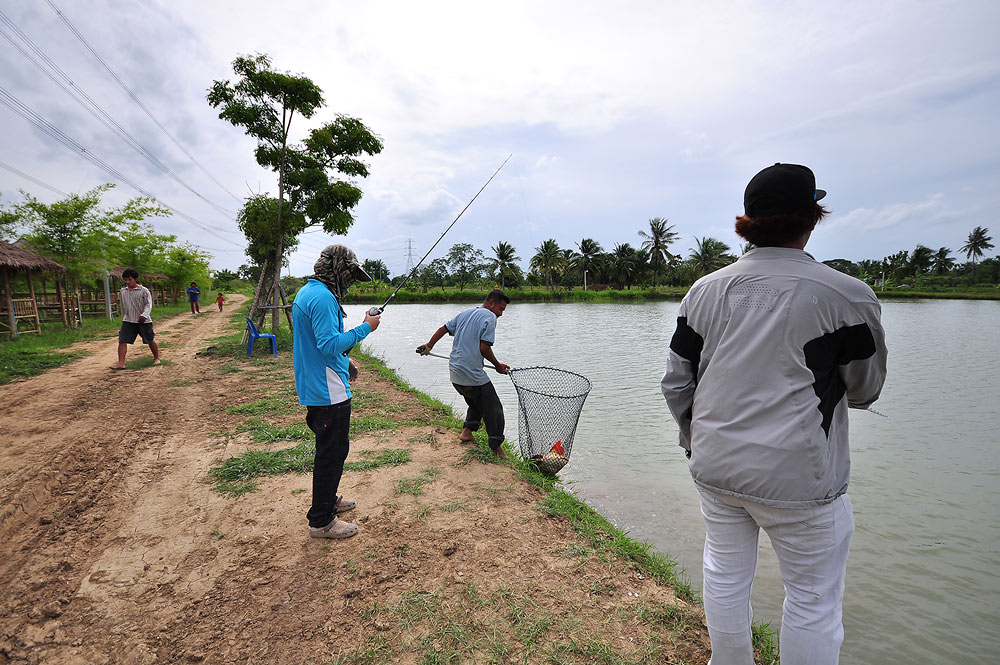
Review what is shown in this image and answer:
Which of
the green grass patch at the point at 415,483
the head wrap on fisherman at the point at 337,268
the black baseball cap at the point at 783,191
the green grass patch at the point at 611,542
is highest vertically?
the black baseball cap at the point at 783,191

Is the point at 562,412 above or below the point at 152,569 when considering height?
above

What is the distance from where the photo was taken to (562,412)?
4.32m

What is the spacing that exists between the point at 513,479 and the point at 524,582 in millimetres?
1501

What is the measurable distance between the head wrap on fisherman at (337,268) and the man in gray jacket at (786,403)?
2.27 metres

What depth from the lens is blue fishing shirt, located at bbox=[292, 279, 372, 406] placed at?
2.83 metres

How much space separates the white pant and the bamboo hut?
16003mm

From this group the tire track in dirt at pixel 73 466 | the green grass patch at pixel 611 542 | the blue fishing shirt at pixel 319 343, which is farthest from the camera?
the green grass patch at pixel 611 542

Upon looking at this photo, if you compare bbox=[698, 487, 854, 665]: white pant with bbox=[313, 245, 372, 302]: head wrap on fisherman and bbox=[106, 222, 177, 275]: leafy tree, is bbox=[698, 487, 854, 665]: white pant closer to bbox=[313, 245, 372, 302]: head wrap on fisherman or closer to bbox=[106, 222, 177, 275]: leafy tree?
bbox=[313, 245, 372, 302]: head wrap on fisherman

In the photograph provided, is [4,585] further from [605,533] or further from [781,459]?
[781,459]

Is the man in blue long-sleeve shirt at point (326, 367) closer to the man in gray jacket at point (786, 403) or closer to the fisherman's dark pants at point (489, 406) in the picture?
the fisherman's dark pants at point (489, 406)

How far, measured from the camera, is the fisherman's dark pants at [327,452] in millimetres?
2986

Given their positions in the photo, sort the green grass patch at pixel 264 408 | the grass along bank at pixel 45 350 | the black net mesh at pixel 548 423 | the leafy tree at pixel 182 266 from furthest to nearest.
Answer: the leafy tree at pixel 182 266 < the grass along bank at pixel 45 350 < the green grass patch at pixel 264 408 < the black net mesh at pixel 548 423

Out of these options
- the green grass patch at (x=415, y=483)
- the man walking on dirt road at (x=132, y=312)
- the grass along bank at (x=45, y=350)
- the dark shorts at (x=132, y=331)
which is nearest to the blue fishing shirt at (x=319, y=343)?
the green grass patch at (x=415, y=483)

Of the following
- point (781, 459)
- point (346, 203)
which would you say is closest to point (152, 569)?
point (781, 459)
